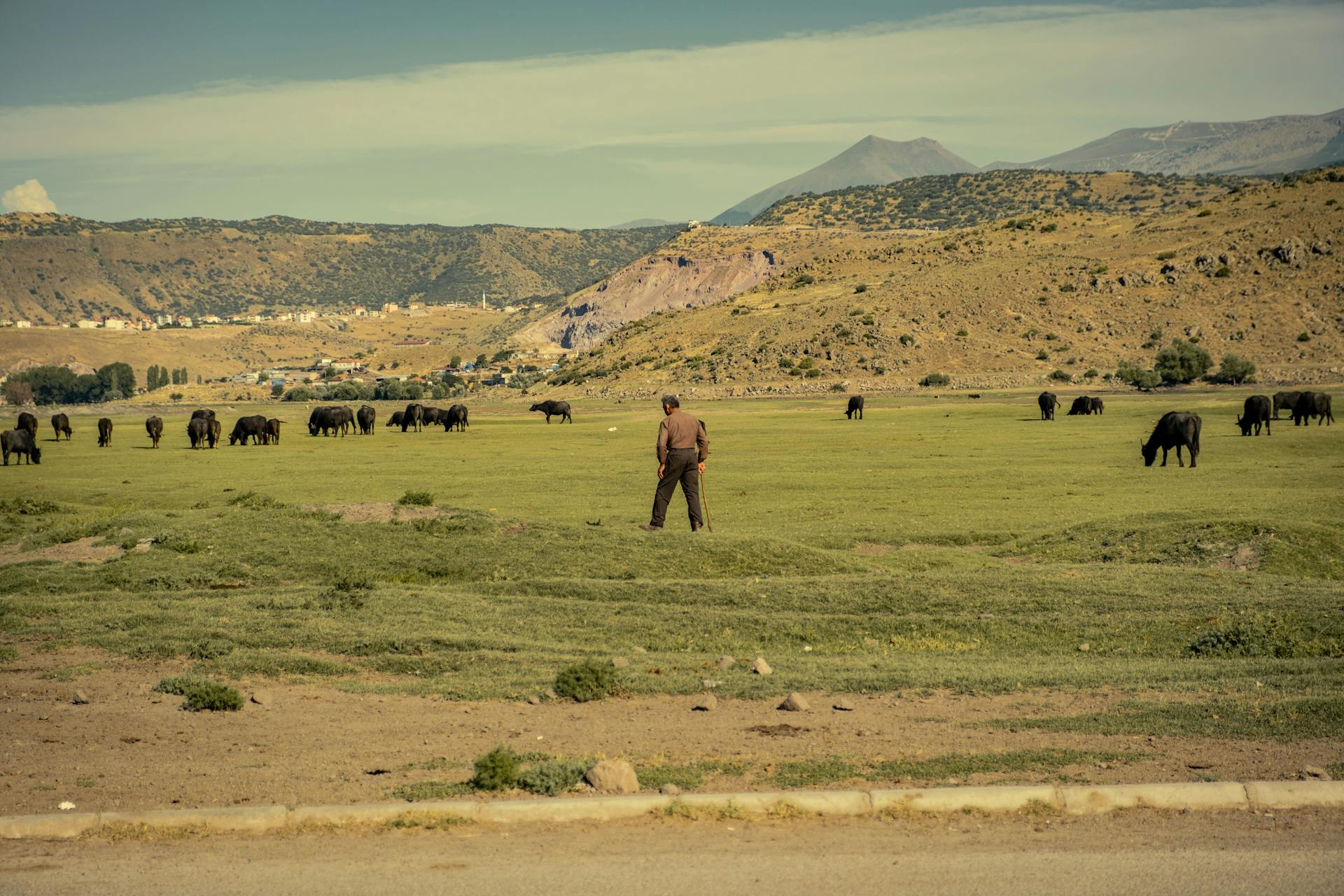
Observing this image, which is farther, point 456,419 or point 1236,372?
point 1236,372

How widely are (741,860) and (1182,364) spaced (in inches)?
4071

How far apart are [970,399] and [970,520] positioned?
223 ft

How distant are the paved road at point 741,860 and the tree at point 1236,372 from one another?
333 feet

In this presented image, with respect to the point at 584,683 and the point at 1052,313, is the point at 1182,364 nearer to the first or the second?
the point at 1052,313

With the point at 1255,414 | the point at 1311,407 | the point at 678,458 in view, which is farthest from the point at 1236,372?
the point at 678,458

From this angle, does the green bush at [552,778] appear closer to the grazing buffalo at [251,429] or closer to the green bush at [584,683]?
the green bush at [584,683]

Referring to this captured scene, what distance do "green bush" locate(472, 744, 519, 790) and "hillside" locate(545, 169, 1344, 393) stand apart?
334 feet

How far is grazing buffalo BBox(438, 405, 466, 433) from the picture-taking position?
242 ft

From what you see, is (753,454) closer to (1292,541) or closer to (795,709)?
(1292,541)

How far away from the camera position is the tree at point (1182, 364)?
330 feet

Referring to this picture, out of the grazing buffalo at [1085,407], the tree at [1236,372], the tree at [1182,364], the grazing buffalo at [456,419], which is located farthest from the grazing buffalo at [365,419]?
the tree at [1236,372]

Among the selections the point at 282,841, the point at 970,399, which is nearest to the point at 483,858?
the point at 282,841

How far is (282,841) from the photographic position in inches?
301

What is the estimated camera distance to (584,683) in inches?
442
